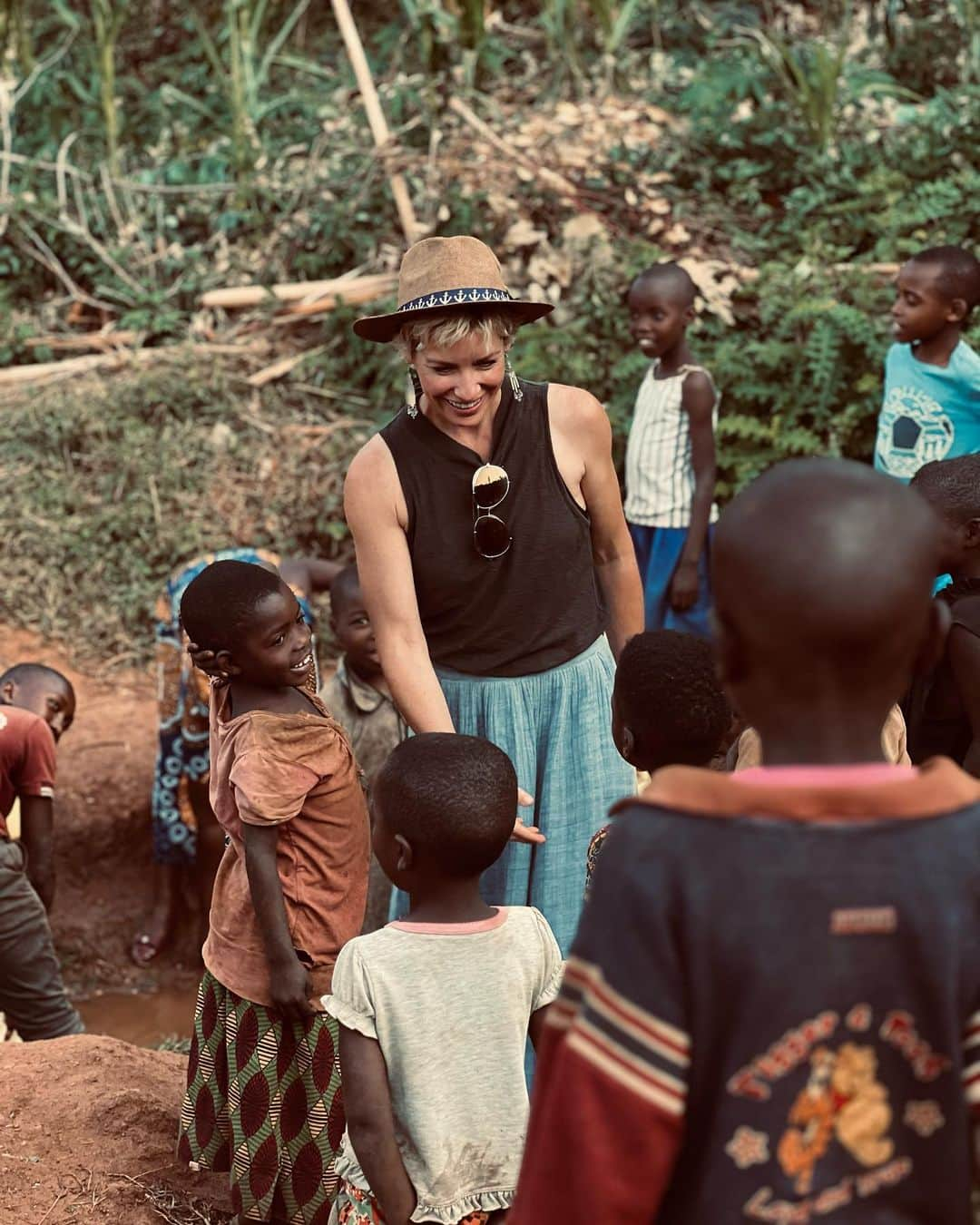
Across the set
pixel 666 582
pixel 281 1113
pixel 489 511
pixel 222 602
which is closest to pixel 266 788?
pixel 222 602

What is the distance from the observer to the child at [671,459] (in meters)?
5.74

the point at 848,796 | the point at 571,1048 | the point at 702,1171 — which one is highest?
the point at 848,796

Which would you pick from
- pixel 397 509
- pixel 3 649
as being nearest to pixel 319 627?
pixel 3 649

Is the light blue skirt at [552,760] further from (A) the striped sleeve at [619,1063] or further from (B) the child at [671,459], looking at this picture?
(B) the child at [671,459]

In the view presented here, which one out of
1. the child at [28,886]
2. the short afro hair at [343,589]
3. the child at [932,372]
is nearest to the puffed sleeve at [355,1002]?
the child at [28,886]

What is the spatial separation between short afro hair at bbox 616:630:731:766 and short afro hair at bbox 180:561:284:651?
32.7 inches

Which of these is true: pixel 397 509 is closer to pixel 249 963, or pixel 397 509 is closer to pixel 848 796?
pixel 249 963

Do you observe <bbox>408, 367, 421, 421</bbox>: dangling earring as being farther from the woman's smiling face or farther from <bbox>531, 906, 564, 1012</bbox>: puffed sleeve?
<bbox>531, 906, 564, 1012</bbox>: puffed sleeve

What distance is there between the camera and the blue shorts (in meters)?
5.89

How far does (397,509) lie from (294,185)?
22.5ft

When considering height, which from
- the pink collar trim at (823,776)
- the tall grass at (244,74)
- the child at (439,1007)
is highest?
the tall grass at (244,74)

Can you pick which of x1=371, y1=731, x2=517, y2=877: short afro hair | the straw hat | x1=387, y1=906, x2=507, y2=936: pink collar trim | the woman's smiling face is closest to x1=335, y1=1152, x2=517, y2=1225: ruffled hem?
x1=387, y1=906, x2=507, y2=936: pink collar trim

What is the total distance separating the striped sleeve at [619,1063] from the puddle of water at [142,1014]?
4.49 meters

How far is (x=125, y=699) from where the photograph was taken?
740cm
